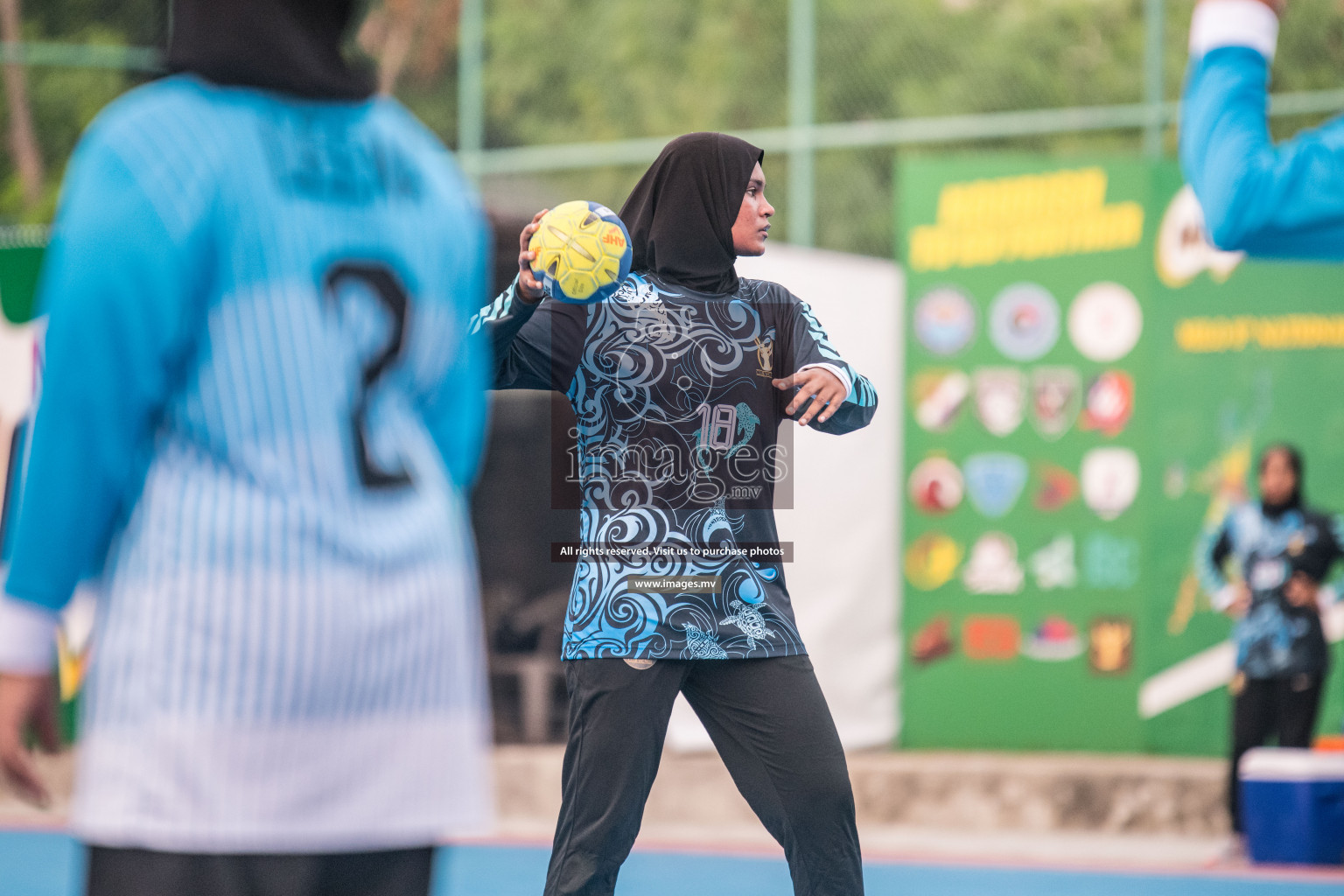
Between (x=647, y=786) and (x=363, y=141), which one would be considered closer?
(x=363, y=141)

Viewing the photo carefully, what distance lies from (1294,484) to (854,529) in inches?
91.8

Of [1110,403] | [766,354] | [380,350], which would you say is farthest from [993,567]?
[380,350]

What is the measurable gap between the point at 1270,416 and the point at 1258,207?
7.54m

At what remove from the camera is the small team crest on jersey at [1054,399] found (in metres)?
9.83

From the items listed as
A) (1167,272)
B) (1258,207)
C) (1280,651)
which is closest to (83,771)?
(1258,207)

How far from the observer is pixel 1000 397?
9.95 m

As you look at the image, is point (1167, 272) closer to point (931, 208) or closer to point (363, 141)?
point (931, 208)

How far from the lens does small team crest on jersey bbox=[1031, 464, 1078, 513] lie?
32.2 ft

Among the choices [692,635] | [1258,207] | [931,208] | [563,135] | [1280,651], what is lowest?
[1280,651]

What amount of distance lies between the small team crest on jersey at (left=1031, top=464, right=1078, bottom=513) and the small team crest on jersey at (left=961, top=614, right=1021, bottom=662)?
0.67 meters

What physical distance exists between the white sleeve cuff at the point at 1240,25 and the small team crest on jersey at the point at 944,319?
296 inches

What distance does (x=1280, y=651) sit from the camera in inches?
347

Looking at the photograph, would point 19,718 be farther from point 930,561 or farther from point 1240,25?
point 930,561

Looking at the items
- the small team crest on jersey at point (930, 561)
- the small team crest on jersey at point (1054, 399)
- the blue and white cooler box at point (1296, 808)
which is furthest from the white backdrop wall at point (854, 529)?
the blue and white cooler box at point (1296, 808)
